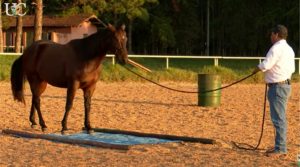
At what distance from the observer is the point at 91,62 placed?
1054 cm

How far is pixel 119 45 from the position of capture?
33.1 ft

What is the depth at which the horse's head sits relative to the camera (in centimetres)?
1005

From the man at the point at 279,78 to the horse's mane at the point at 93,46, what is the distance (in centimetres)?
308

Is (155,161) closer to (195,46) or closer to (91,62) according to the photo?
(91,62)

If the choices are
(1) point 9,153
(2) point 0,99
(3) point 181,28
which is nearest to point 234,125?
(1) point 9,153

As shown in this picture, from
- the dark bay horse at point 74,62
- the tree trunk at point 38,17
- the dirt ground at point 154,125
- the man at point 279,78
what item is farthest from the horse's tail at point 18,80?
the tree trunk at point 38,17

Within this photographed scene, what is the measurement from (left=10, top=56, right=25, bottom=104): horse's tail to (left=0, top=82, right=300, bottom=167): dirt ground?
1.88ft

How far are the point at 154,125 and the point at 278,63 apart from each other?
4094mm

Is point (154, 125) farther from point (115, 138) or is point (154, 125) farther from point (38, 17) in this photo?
point (38, 17)

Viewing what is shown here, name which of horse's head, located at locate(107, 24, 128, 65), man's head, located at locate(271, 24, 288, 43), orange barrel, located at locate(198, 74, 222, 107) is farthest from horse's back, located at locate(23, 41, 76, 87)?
orange barrel, located at locate(198, 74, 222, 107)

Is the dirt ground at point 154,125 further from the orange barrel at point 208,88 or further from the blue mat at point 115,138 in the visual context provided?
the blue mat at point 115,138

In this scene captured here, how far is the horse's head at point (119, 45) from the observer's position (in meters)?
10.0

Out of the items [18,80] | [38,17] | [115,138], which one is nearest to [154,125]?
[115,138]

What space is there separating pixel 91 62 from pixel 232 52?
6296 centimetres
